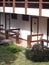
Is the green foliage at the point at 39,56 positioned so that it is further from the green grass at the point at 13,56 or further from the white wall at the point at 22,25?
the white wall at the point at 22,25

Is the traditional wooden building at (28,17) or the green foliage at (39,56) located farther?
the traditional wooden building at (28,17)

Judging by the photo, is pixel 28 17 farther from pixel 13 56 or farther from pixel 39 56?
pixel 39 56

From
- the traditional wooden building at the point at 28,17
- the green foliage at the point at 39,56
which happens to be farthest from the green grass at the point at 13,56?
the traditional wooden building at the point at 28,17

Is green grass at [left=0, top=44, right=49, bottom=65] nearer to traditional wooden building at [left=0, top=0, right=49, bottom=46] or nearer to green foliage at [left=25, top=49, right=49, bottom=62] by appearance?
green foliage at [left=25, top=49, right=49, bottom=62]

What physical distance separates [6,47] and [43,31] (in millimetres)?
3595

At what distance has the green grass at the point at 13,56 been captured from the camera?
57.4 feet

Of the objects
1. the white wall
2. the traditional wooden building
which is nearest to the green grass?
the traditional wooden building

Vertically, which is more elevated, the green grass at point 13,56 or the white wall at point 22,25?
the white wall at point 22,25

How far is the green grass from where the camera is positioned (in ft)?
57.4

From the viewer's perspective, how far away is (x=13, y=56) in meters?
19.6

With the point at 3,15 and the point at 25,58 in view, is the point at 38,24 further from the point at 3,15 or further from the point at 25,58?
the point at 3,15

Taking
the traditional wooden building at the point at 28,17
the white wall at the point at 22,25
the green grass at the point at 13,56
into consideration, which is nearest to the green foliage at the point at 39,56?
the green grass at the point at 13,56

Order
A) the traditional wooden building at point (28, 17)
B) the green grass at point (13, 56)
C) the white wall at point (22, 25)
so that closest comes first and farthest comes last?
the green grass at point (13, 56), the traditional wooden building at point (28, 17), the white wall at point (22, 25)

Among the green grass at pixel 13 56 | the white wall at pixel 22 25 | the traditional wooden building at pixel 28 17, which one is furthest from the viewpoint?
the white wall at pixel 22 25
